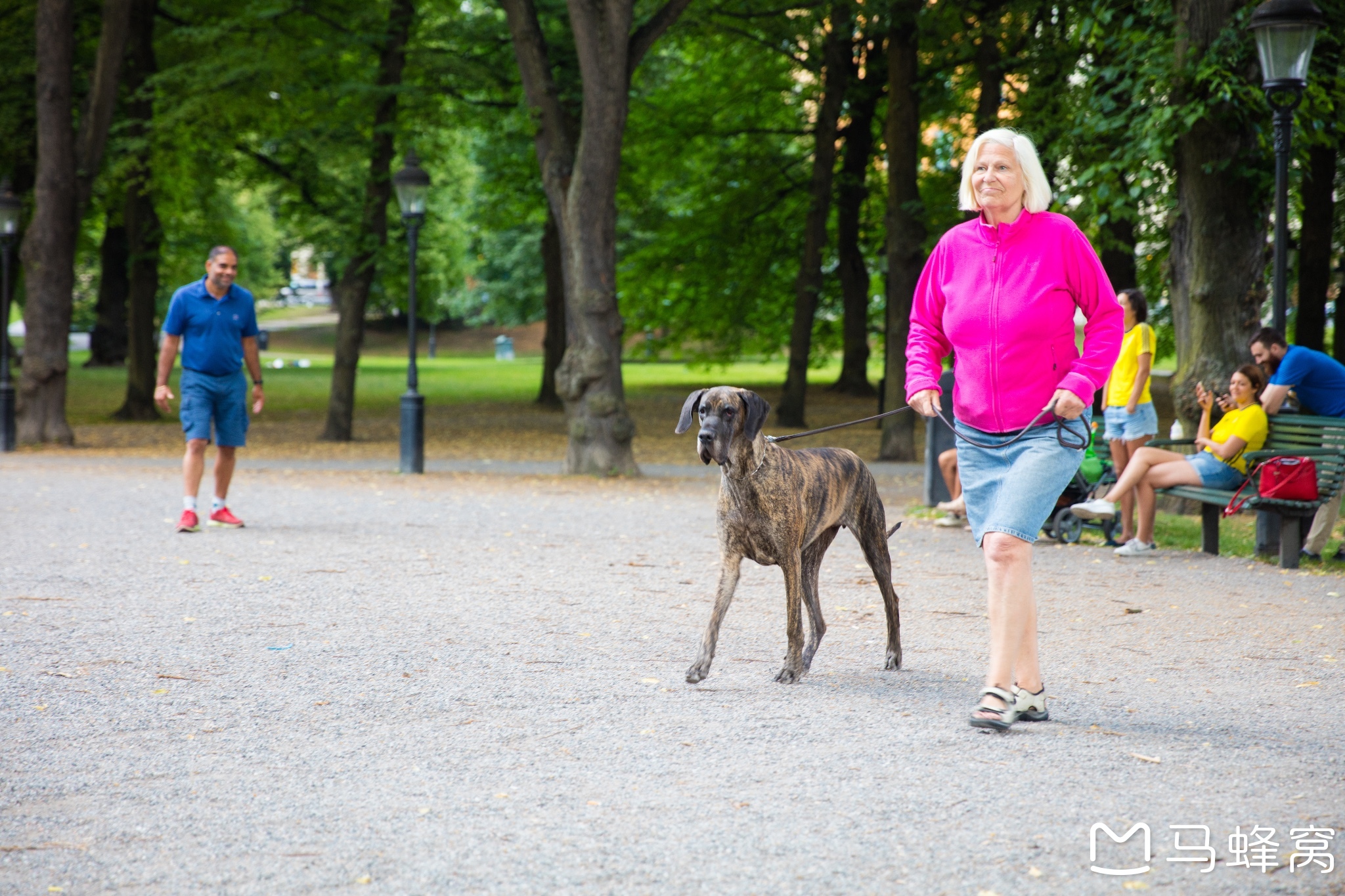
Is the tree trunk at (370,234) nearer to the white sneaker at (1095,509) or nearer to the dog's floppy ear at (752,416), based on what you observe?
the white sneaker at (1095,509)

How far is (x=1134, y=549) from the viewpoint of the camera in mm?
9742

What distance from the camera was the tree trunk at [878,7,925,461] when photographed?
17.7m

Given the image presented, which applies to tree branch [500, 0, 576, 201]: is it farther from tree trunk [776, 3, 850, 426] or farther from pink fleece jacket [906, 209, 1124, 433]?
→ pink fleece jacket [906, 209, 1124, 433]

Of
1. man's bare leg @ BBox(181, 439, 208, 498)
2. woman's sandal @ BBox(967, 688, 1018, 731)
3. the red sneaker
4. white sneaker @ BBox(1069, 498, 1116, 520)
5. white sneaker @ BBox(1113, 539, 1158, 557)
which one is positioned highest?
man's bare leg @ BBox(181, 439, 208, 498)

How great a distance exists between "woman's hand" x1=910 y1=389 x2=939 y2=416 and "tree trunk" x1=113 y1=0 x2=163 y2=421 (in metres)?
21.2

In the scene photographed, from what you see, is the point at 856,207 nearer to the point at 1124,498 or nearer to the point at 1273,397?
the point at 1124,498

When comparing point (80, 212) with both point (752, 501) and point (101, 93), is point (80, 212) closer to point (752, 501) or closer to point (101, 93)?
point (101, 93)

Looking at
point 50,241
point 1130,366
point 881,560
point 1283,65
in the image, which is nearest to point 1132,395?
point 1130,366

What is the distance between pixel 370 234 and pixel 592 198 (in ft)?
23.3

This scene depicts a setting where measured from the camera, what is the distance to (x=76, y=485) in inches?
574

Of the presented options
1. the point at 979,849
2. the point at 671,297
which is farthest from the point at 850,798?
the point at 671,297

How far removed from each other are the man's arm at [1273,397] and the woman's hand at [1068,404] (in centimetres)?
561

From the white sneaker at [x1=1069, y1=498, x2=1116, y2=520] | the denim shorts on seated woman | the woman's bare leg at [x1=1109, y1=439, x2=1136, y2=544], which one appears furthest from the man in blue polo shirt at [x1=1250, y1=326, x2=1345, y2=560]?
the denim shorts on seated woman

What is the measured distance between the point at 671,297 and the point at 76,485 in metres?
17.8
